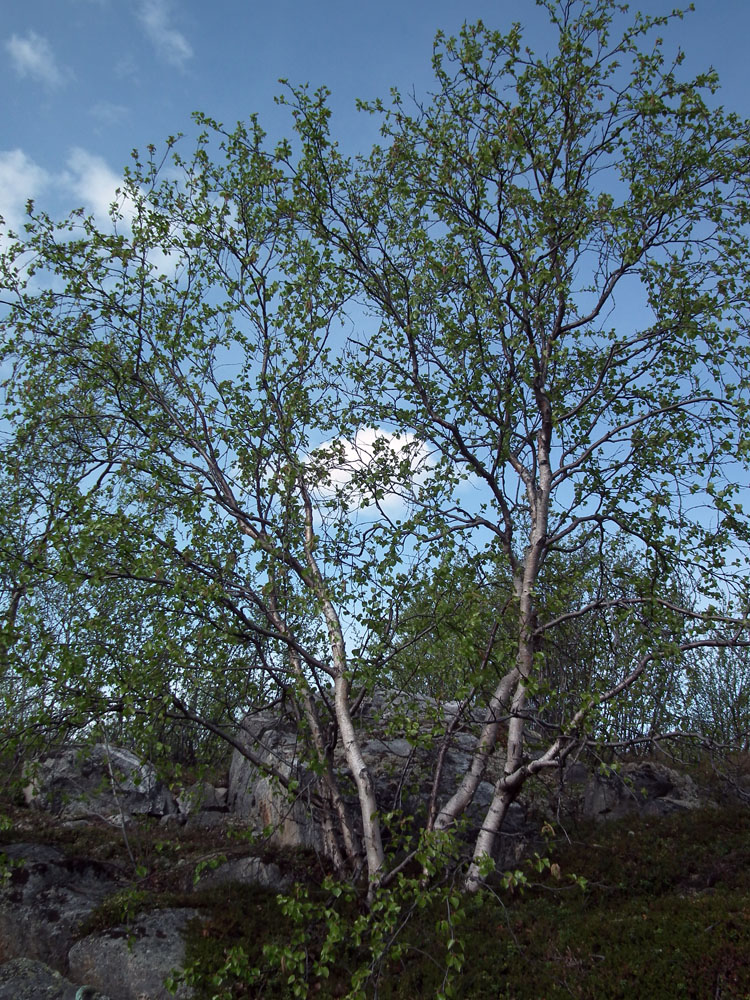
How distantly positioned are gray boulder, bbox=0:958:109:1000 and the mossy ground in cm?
115

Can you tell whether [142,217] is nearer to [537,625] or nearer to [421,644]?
[421,644]

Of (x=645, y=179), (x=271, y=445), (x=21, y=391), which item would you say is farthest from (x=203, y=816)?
(x=645, y=179)

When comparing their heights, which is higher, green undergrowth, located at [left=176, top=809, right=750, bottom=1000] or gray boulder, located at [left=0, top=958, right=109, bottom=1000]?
green undergrowth, located at [left=176, top=809, right=750, bottom=1000]

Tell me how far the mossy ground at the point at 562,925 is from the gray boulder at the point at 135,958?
330 mm

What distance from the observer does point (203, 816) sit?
740 inches

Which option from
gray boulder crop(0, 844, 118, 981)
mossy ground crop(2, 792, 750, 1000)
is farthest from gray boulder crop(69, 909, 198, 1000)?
gray boulder crop(0, 844, 118, 981)

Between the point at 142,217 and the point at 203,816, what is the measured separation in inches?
600

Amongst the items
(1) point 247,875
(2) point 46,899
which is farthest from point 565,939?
(2) point 46,899

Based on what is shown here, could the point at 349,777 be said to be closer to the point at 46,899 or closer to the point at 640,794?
the point at 46,899

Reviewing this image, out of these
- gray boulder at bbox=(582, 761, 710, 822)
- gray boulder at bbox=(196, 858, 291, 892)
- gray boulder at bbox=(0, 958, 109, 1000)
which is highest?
gray boulder at bbox=(582, 761, 710, 822)

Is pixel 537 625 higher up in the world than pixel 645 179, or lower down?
lower down

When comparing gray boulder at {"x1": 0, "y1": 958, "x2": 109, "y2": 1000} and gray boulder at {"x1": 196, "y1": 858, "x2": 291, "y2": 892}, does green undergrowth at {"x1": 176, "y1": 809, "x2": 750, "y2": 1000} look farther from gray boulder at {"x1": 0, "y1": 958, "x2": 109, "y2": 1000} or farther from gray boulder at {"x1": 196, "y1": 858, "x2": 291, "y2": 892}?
gray boulder at {"x1": 0, "y1": 958, "x2": 109, "y2": 1000}

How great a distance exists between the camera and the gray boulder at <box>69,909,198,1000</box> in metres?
11.0

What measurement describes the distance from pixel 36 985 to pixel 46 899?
6.64ft
